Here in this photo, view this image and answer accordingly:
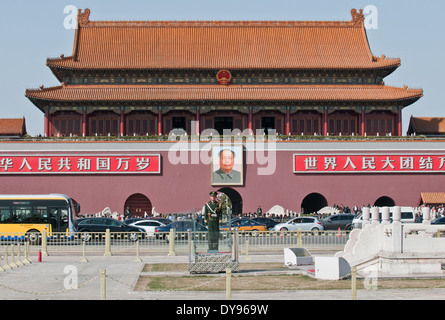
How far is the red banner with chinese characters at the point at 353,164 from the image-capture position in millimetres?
46219

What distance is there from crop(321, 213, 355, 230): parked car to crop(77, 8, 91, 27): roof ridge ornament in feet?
81.0

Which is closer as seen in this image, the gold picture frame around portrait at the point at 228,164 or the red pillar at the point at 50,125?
the gold picture frame around portrait at the point at 228,164

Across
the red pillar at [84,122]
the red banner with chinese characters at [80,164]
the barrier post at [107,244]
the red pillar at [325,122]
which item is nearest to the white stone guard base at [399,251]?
the barrier post at [107,244]

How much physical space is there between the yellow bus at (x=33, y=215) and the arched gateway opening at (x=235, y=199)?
15.8 m

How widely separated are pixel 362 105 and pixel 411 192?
282 inches

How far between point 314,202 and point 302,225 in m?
12.7

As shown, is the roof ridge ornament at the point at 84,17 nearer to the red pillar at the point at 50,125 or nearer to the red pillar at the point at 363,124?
the red pillar at the point at 50,125

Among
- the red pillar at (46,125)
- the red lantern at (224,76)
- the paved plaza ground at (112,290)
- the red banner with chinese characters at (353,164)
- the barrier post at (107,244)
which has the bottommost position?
the paved plaza ground at (112,290)

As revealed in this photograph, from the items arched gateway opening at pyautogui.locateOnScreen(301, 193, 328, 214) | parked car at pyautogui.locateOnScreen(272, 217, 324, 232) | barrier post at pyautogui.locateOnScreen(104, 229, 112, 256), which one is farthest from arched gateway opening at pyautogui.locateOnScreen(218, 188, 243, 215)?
barrier post at pyautogui.locateOnScreen(104, 229, 112, 256)

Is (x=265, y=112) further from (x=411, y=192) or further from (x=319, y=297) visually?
(x=319, y=297)

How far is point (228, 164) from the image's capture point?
46094 millimetres

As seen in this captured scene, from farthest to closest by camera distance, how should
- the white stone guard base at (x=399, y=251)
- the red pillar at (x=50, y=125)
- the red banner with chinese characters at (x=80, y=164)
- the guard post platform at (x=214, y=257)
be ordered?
the red pillar at (x=50, y=125)
the red banner with chinese characters at (x=80, y=164)
the white stone guard base at (x=399, y=251)
the guard post platform at (x=214, y=257)

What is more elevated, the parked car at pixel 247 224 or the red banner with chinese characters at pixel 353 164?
the red banner with chinese characters at pixel 353 164

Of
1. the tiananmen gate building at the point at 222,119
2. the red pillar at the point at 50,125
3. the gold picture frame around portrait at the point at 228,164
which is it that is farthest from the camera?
the red pillar at the point at 50,125
